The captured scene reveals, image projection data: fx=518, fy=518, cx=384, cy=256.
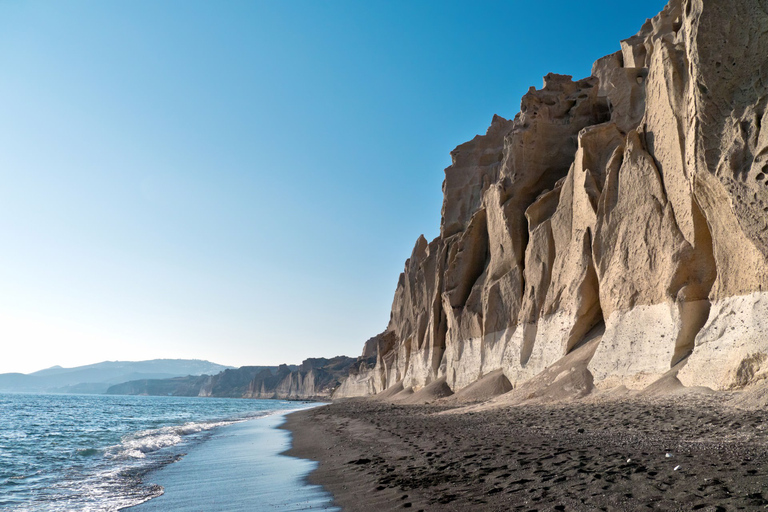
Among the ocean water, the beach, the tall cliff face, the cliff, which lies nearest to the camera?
the beach

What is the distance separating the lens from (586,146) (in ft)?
70.5

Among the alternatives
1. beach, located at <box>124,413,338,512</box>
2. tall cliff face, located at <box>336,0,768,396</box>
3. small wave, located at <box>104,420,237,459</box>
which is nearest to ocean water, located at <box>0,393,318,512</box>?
small wave, located at <box>104,420,237,459</box>

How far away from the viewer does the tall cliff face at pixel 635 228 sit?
12.0 metres

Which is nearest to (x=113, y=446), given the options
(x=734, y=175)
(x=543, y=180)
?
(x=734, y=175)

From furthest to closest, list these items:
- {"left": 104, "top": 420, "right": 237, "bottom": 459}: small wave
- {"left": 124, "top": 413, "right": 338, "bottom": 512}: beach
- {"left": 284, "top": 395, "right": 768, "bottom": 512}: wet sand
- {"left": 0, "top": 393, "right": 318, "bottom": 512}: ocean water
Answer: {"left": 104, "top": 420, "right": 237, "bottom": 459}: small wave
{"left": 0, "top": 393, "right": 318, "bottom": 512}: ocean water
{"left": 124, "top": 413, "right": 338, "bottom": 512}: beach
{"left": 284, "top": 395, "right": 768, "bottom": 512}: wet sand

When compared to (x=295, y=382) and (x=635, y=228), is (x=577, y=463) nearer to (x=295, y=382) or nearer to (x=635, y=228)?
(x=635, y=228)

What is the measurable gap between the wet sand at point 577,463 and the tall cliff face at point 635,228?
3.04 metres

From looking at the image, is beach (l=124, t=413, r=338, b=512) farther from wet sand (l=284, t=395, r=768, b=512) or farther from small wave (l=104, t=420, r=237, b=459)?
small wave (l=104, t=420, r=237, b=459)

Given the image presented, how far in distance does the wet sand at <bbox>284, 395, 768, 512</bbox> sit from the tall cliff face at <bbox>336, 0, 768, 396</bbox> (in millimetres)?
3037

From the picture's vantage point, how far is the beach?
7.87 meters

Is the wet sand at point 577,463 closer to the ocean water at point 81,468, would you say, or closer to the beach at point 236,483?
the beach at point 236,483

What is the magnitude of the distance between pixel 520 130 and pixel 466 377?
14.2 meters

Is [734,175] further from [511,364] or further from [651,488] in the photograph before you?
[511,364]

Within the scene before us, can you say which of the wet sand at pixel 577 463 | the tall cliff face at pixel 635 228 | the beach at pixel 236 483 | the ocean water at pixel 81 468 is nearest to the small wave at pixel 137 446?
the ocean water at pixel 81 468
